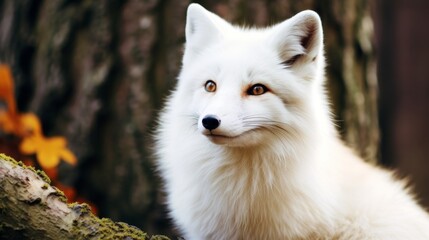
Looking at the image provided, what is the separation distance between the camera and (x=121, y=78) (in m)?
4.59

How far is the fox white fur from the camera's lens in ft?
10.2

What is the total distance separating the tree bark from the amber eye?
0.85 meters

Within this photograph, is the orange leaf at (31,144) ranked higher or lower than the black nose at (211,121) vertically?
higher

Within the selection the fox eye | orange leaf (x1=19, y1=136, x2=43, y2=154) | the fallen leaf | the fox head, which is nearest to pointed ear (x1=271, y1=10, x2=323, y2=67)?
the fox head

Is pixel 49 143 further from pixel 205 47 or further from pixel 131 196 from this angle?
pixel 205 47

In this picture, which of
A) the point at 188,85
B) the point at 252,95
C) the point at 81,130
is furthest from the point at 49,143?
the point at 252,95

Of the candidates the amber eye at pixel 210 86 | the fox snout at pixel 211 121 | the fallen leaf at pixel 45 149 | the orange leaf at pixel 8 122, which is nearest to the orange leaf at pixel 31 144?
the fallen leaf at pixel 45 149

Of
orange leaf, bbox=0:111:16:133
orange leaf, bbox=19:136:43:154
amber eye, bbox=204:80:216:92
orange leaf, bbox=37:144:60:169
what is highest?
orange leaf, bbox=0:111:16:133

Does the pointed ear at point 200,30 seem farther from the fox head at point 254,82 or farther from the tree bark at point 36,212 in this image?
the tree bark at point 36,212

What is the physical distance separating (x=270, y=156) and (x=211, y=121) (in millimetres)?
519

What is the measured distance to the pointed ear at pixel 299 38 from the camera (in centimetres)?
315

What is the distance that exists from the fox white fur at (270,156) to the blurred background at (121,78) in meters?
1.11

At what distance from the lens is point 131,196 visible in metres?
4.54

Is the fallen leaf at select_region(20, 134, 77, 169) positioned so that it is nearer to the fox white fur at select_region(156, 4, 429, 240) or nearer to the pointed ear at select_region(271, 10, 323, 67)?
the fox white fur at select_region(156, 4, 429, 240)
